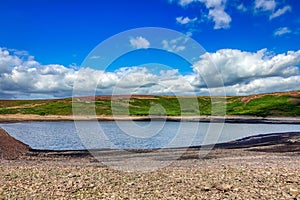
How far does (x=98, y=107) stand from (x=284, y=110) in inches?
2914

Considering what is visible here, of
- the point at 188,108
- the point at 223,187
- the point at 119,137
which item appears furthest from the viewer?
the point at 188,108

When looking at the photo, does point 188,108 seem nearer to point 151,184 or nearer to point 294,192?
point 151,184

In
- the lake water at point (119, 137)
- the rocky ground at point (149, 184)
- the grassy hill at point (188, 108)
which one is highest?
the grassy hill at point (188, 108)

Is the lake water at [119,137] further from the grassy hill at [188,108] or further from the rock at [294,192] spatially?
the grassy hill at [188,108]

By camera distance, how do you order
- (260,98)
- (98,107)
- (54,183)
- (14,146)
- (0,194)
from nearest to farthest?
1. (0,194)
2. (54,183)
3. (14,146)
4. (98,107)
5. (260,98)

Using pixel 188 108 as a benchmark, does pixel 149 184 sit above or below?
below

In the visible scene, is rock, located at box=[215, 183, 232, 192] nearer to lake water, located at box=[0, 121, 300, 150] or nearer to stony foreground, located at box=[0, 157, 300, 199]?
stony foreground, located at box=[0, 157, 300, 199]

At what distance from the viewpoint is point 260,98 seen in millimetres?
153500

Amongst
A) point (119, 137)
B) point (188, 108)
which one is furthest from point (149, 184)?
point (188, 108)

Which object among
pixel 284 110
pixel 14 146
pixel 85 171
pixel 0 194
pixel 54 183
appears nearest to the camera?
pixel 0 194

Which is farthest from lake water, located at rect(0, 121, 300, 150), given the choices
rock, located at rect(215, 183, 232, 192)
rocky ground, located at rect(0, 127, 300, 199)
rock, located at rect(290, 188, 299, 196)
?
rock, located at rect(290, 188, 299, 196)

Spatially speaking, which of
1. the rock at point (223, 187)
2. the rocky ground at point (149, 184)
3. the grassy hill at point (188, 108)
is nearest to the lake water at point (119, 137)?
the rocky ground at point (149, 184)

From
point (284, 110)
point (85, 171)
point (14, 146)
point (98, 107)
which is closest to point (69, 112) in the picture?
point (98, 107)

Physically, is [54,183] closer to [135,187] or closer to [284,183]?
[135,187]
